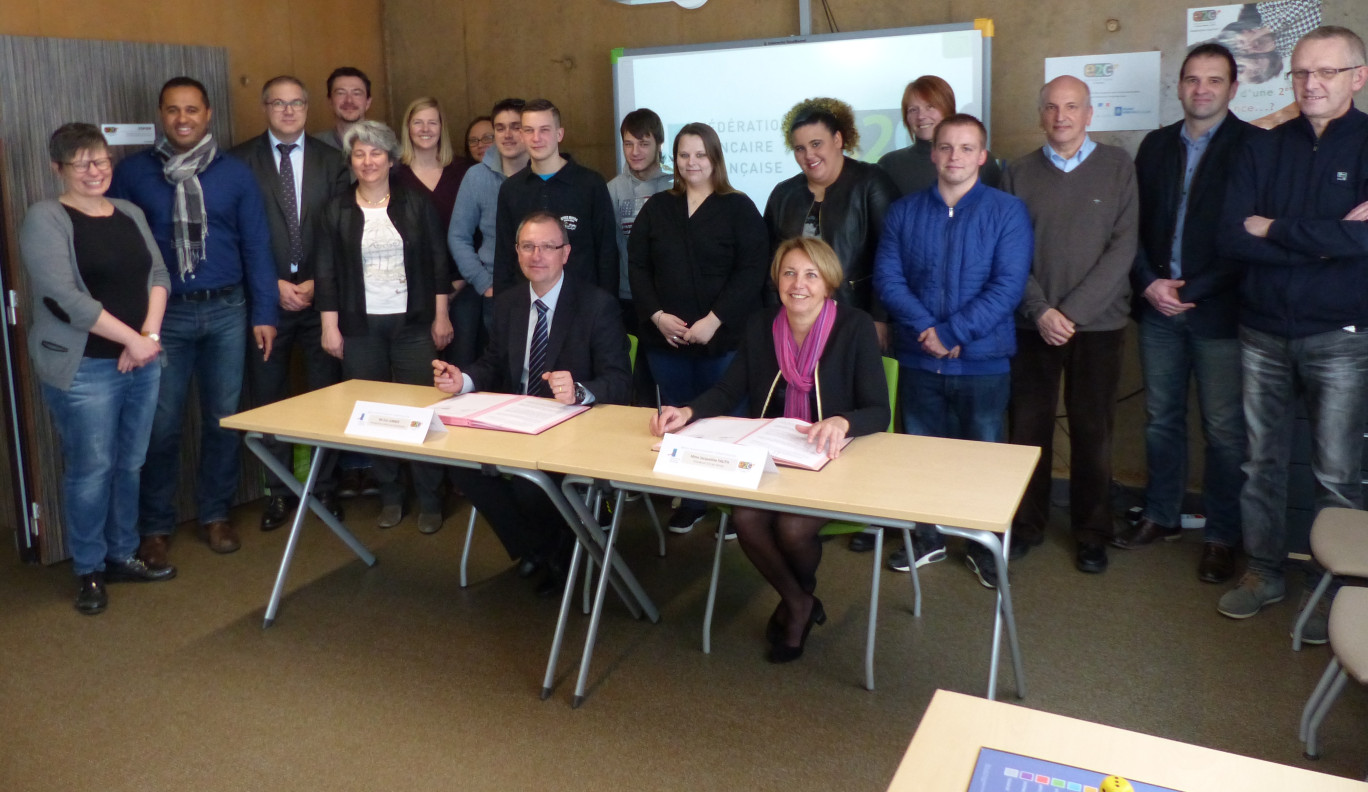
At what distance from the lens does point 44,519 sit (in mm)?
3896

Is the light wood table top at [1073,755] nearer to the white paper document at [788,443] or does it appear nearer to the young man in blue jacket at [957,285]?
the white paper document at [788,443]

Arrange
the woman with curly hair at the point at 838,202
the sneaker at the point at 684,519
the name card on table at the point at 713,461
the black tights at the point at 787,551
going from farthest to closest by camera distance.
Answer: the sneaker at the point at 684,519
the woman with curly hair at the point at 838,202
the black tights at the point at 787,551
the name card on table at the point at 713,461

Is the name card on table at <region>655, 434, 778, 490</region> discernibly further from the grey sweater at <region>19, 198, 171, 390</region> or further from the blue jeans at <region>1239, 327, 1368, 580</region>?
the grey sweater at <region>19, 198, 171, 390</region>

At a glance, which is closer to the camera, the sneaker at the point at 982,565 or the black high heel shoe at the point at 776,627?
the black high heel shoe at the point at 776,627

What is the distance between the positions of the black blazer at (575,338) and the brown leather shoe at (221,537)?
4.47 feet

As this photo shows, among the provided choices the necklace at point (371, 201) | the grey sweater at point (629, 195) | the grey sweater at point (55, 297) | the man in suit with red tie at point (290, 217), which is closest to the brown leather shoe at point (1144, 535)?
the grey sweater at point (629, 195)

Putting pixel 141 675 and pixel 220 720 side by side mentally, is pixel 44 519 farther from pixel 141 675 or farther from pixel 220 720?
pixel 220 720

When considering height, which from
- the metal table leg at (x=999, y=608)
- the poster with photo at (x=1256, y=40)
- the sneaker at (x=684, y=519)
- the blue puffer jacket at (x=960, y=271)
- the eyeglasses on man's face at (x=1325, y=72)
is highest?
the poster with photo at (x=1256, y=40)

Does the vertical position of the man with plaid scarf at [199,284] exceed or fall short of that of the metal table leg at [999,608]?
it exceeds it

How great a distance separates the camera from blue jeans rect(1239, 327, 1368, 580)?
10.1 feet

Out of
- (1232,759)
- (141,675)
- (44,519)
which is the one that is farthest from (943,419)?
(44,519)

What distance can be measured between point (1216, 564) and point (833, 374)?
1.60 metres

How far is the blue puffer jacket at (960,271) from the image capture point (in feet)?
11.1

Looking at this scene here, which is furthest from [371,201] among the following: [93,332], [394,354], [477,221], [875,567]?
[875,567]
